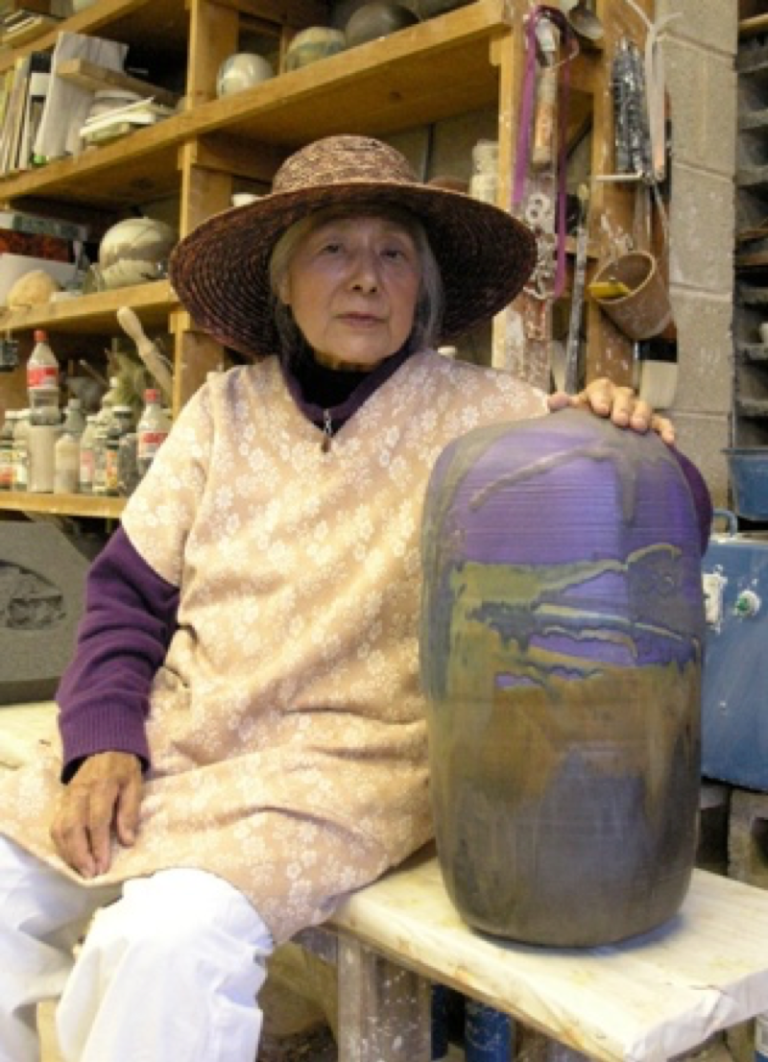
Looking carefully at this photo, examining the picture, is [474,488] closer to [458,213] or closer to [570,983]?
[570,983]

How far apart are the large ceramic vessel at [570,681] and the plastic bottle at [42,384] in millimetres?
2223

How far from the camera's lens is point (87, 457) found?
284cm

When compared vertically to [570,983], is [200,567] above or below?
above

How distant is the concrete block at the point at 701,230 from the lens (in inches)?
79.8

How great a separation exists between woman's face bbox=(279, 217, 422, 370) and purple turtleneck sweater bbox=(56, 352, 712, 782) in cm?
4

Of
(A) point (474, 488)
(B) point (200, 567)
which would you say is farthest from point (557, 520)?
(B) point (200, 567)

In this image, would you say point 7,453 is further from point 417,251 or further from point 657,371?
point 417,251

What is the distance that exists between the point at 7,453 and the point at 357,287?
2045mm

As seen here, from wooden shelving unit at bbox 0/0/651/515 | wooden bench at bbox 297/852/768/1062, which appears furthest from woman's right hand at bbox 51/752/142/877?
wooden shelving unit at bbox 0/0/651/515

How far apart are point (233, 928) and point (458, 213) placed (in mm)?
866

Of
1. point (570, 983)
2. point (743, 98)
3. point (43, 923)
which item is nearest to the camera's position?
point (570, 983)

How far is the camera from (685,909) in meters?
1.13

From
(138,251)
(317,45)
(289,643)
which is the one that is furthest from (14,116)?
(289,643)

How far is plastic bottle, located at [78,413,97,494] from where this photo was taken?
281cm
